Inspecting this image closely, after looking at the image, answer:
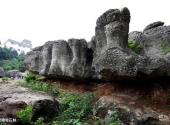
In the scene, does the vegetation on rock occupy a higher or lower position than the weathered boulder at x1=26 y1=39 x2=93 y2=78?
lower

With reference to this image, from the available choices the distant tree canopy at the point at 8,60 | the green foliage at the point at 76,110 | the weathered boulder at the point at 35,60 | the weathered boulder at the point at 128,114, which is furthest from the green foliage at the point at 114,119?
the distant tree canopy at the point at 8,60

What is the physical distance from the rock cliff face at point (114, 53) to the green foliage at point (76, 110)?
669 millimetres

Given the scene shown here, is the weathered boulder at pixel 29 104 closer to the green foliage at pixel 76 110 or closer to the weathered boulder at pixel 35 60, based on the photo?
the green foliage at pixel 76 110

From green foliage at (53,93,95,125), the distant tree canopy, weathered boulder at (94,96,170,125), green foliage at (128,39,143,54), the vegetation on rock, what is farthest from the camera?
the distant tree canopy

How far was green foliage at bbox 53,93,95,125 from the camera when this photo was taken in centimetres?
724

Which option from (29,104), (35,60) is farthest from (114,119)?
(35,60)

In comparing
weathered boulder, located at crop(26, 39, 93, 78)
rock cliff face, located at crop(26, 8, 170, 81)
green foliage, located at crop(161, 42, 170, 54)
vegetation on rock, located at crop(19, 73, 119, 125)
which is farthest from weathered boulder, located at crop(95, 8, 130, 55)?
vegetation on rock, located at crop(19, 73, 119, 125)

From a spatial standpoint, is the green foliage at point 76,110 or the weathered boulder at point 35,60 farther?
the weathered boulder at point 35,60

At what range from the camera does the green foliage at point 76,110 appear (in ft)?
23.7

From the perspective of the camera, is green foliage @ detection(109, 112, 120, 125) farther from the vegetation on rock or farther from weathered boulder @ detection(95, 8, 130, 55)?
weathered boulder @ detection(95, 8, 130, 55)

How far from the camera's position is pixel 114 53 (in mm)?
6785

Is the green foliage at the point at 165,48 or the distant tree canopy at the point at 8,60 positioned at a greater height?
the distant tree canopy at the point at 8,60

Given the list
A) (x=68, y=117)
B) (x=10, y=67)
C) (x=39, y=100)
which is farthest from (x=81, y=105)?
(x=10, y=67)

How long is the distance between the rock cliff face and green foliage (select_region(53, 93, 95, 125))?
2.19 feet
